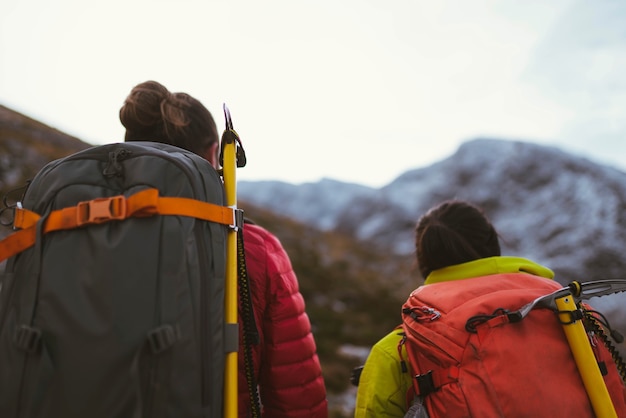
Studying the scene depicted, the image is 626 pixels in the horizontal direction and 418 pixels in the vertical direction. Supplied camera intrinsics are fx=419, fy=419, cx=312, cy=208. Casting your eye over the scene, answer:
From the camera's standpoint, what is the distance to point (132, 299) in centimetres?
140

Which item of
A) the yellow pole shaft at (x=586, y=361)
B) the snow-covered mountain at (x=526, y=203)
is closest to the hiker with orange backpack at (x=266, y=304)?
the yellow pole shaft at (x=586, y=361)

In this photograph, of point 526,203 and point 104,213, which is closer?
point 104,213

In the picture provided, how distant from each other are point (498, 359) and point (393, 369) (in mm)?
591

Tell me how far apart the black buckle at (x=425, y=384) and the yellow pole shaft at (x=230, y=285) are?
77 centimetres

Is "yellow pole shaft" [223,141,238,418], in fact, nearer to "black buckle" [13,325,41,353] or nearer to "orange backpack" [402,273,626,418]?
"black buckle" [13,325,41,353]

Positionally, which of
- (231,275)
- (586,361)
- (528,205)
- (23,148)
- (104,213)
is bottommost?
(586,361)

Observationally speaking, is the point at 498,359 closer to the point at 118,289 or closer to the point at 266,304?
the point at 266,304

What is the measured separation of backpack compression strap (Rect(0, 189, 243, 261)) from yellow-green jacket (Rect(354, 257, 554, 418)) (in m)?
1.11

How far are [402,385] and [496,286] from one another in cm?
69

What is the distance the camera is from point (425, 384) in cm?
178

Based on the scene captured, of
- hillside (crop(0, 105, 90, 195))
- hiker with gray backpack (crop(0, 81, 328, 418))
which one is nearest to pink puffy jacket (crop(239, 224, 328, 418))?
hiker with gray backpack (crop(0, 81, 328, 418))

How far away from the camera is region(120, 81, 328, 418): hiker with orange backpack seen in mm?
2035

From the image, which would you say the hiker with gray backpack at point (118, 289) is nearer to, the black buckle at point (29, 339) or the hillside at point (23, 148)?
the black buckle at point (29, 339)

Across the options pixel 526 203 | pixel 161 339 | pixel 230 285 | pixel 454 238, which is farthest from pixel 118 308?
pixel 526 203
